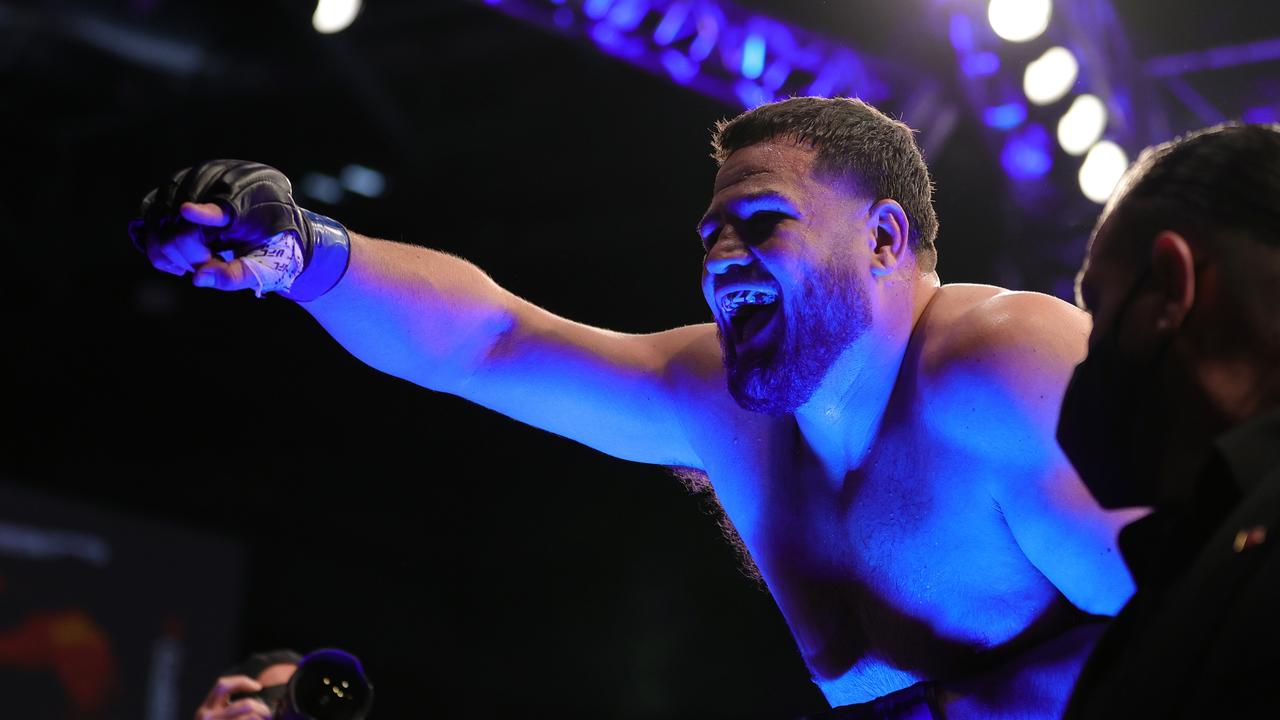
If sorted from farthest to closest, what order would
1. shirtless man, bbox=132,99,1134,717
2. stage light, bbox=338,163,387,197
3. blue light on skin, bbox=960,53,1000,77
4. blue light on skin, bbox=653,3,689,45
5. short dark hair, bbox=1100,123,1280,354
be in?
stage light, bbox=338,163,387,197 → blue light on skin, bbox=960,53,1000,77 → blue light on skin, bbox=653,3,689,45 → shirtless man, bbox=132,99,1134,717 → short dark hair, bbox=1100,123,1280,354

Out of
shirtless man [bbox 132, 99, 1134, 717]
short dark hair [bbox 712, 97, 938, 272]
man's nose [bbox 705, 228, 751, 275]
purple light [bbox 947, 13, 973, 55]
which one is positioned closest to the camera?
shirtless man [bbox 132, 99, 1134, 717]

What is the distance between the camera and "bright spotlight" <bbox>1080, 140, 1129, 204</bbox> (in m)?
4.64

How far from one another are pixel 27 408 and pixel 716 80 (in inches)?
161

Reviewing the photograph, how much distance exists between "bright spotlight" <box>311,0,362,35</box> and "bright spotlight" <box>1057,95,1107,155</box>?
2.49m

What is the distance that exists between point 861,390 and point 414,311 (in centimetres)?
79

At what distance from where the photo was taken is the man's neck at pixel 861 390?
2.21 m

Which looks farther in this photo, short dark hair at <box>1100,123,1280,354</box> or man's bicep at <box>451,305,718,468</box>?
man's bicep at <box>451,305,718,468</box>

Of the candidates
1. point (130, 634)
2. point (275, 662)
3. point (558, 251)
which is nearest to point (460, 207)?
point (558, 251)

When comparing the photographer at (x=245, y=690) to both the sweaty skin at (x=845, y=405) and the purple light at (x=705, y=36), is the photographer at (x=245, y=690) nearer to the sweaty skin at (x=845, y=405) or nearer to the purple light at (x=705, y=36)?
the sweaty skin at (x=845, y=405)

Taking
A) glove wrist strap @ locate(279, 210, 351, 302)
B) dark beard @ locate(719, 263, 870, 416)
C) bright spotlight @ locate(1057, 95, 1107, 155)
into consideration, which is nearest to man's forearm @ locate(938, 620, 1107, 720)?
dark beard @ locate(719, 263, 870, 416)

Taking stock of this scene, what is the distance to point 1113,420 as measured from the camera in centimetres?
126

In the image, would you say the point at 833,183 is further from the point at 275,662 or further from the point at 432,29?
the point at 432,29

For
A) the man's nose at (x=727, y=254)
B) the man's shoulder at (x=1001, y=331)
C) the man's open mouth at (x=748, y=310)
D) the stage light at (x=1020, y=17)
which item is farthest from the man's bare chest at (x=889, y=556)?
the stage light at (x=1020, y=17)

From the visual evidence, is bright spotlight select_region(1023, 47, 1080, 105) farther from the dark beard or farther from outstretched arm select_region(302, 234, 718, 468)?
the dark beard
